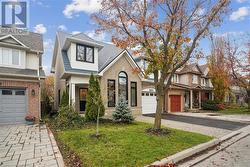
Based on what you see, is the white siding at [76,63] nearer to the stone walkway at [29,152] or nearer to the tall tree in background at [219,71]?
the stone walkway at [29,152]

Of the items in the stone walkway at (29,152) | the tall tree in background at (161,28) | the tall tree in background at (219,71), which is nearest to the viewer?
the stone walkway at (29,152)

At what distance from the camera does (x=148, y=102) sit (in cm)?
2030

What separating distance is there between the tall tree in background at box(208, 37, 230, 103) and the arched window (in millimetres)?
16862

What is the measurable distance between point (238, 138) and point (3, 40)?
16.1 m

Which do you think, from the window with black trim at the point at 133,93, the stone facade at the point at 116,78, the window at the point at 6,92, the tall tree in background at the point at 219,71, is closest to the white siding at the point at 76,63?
the stone facade at the point at 116,78

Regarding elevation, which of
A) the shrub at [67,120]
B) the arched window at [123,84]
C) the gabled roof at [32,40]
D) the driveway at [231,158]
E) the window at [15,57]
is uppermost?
the gabled roof at [32,40]

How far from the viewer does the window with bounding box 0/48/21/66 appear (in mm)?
12875

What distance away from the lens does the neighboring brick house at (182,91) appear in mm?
20266

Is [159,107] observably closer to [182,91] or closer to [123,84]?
[123,84]

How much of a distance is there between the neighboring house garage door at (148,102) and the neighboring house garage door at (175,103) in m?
3.75

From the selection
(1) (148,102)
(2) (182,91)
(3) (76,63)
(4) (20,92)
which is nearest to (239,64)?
(2) (182,91)

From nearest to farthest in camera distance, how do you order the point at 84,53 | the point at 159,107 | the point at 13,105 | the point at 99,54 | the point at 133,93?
the point at 159,107 → the point at 13,105 → the point at 84,53 → the point at 133,93 → the point at 99,54

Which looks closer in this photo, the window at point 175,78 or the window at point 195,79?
the window at point 175,78

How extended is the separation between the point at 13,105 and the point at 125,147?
31.6ft
